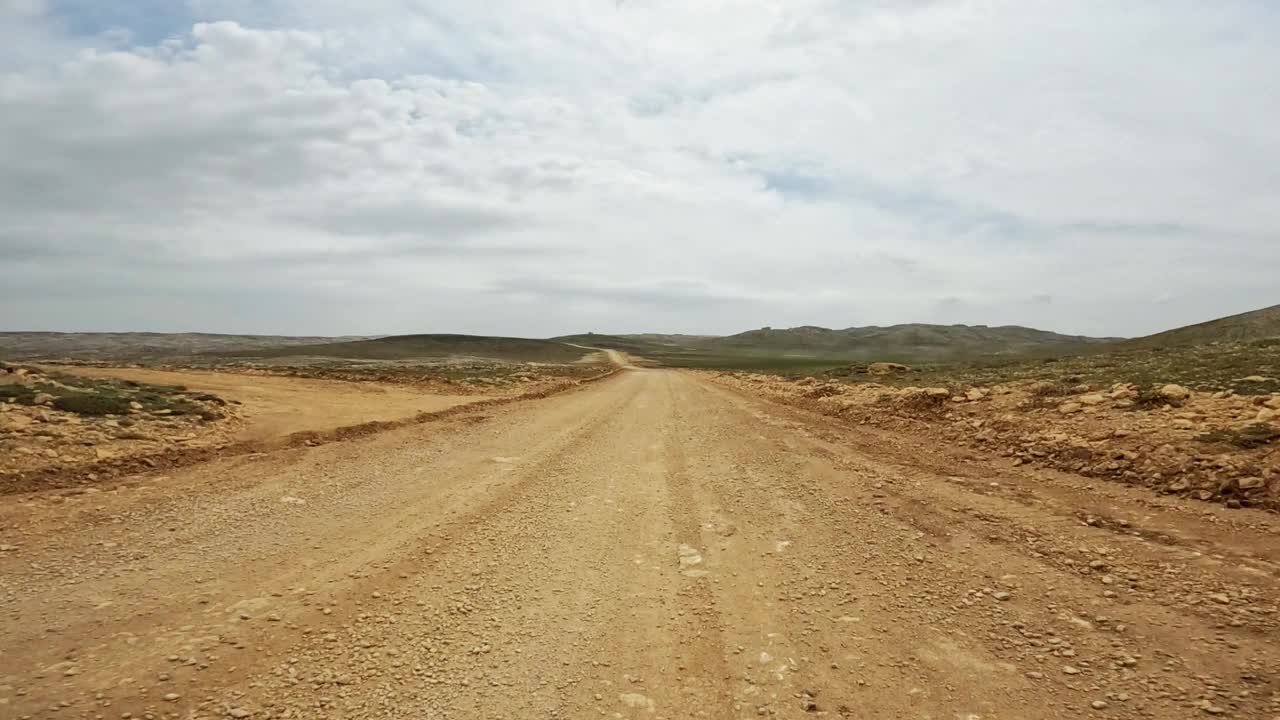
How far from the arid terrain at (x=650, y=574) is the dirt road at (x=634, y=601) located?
28 mm

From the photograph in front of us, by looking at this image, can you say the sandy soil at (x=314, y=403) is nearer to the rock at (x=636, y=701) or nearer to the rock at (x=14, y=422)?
the rock at (x=14, y=422)

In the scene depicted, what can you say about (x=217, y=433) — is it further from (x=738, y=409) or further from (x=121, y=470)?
(x=738, y=409)

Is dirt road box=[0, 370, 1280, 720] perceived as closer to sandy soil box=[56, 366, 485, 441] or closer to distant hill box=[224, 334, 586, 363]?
sandy soil box=[56, 366, 485, 441]

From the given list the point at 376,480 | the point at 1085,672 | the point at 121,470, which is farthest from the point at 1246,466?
the point at 121,470

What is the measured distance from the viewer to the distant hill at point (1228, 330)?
5372cm

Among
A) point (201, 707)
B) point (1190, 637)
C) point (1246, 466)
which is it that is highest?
point (1246, 466)

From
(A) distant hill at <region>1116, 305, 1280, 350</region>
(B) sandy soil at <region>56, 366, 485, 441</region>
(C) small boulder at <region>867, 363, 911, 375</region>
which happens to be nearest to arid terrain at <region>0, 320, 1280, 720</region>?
(B) sandy soil at <region>56, 366, 485, 441</region>

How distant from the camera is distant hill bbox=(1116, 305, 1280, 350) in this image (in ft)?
176

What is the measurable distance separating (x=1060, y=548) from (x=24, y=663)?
27.3 feet

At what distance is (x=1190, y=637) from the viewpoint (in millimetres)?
4223

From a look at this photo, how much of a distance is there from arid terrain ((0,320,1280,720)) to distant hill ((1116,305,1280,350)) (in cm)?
5651

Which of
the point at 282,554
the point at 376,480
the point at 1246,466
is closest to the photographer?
the point at 282,554

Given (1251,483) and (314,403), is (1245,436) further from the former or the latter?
(314,403)

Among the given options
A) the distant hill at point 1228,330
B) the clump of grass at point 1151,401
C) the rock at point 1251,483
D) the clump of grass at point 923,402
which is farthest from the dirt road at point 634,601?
the distant hill at point 1228,330
